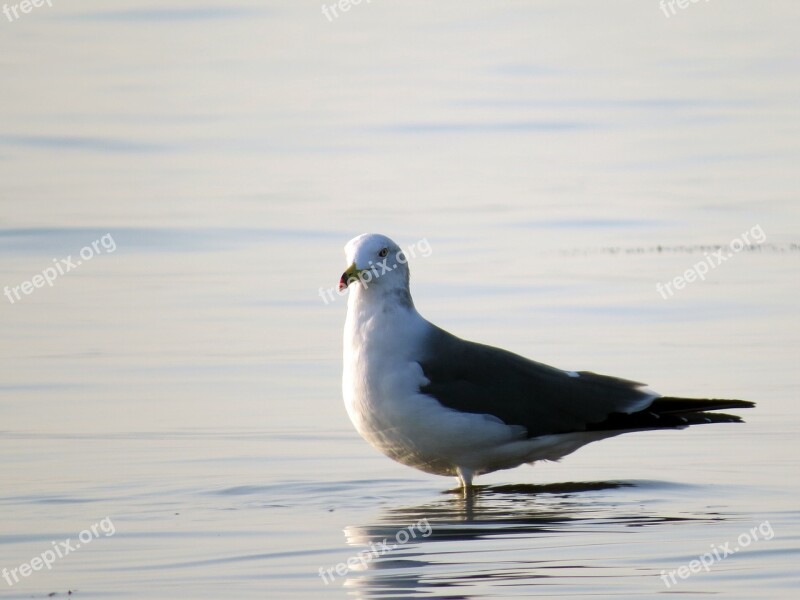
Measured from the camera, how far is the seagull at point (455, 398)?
32.6 ft

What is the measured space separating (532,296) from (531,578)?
23.6 feet

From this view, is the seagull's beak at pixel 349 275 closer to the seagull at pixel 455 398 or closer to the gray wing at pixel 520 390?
the seagull at pixel 455 398

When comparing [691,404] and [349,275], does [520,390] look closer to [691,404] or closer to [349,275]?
[691,404]

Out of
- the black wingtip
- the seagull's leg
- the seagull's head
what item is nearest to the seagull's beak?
the seagull's head

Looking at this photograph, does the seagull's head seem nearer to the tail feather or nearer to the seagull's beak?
the seagull's beak

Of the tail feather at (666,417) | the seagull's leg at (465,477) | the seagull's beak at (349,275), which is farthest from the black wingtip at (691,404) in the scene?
the seagull's beak at (349,275)

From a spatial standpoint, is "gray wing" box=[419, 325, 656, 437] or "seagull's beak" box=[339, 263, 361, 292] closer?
"seagull's beak" box=[339, 263, 361, 292]

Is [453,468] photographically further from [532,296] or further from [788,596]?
[532,296]

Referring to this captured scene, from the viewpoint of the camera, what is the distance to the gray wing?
33.3 feet

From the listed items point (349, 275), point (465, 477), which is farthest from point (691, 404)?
point (349, 275)

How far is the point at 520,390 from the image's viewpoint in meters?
10.4

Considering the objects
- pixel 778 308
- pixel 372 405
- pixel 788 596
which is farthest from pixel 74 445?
pixel 778 308

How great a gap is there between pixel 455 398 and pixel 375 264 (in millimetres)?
840

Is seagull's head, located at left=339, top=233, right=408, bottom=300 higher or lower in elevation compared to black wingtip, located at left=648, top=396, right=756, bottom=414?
higher
